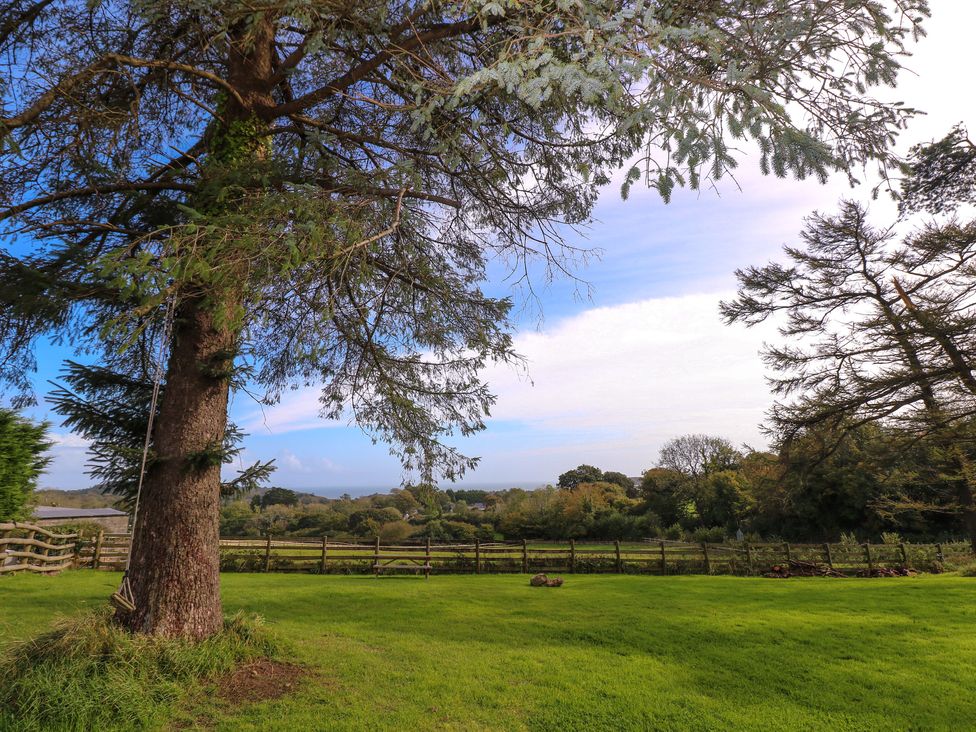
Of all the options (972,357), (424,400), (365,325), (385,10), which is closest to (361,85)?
(385,10)

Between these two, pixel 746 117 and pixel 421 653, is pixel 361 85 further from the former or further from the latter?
pixel 421 653

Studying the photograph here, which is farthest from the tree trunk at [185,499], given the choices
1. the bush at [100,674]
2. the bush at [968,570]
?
the bush at [968,570]

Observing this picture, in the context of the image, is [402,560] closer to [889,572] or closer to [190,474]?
[190,474]

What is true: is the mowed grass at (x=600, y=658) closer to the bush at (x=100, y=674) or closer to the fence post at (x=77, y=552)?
the bush at (x=100, y=674)

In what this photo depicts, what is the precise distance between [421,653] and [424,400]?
10.5ft

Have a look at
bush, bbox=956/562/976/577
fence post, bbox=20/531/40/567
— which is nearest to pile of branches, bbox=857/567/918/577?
bush, bbox=956/562/976/577

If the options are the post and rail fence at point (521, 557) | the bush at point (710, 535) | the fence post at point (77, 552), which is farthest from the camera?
the bush at point (710, 535)

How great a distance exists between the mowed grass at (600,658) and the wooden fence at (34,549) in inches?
88.8

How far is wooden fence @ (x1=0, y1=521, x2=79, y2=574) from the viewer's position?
12.7 meters

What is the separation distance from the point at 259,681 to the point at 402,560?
11.7m

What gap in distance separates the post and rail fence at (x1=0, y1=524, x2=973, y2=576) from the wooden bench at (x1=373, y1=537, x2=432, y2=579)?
0.03 meters

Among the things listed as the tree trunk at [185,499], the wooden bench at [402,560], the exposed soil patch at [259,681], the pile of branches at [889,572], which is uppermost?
the tree trunk at [185,499]

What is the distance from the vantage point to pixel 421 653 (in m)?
6.33

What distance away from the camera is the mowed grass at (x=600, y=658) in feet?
15.3
